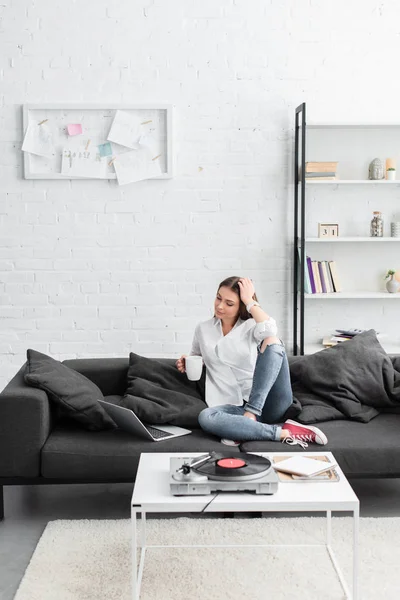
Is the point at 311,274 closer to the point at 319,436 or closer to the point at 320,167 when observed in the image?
the point at 320,167

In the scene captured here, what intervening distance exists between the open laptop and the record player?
62 cm

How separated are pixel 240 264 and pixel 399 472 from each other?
1963mm

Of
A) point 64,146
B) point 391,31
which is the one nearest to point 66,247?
point 64,146

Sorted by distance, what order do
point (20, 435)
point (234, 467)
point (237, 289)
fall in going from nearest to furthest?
point (234, 467) < point (20, 435) < point (237, 289)

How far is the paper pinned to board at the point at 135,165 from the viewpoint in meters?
4.75

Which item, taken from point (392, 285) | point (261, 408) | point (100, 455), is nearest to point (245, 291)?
point (261, 408)

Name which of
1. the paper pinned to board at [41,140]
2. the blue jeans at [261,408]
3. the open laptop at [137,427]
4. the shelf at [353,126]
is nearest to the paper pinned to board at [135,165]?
the paper pinned to board at [41,140]

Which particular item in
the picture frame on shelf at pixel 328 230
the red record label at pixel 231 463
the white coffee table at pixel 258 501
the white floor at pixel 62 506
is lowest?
the white floor at pixel 62 506

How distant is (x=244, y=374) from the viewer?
12.1ft

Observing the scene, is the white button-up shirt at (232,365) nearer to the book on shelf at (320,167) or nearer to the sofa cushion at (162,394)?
the sofa cushion at (162,394)

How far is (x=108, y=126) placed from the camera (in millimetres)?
4746

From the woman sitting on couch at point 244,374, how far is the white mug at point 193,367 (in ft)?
0.35

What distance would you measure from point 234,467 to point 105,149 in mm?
2738

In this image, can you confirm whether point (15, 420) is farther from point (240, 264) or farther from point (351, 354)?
point (240, 264)
